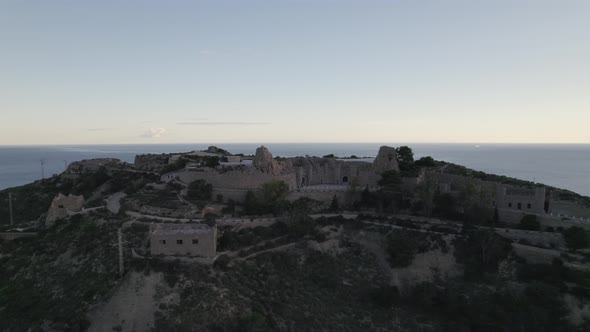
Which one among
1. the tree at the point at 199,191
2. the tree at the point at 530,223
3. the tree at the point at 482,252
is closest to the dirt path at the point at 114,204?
the tree at the point at 199,191

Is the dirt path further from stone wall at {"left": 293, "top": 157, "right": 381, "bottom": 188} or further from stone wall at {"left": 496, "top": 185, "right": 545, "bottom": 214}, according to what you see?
stone wall at {"left": 496, "top": 185, "right": 545, "bottom": 214}

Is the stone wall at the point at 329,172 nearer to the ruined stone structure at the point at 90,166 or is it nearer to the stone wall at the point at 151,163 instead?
the stone wall at the point at 151,163

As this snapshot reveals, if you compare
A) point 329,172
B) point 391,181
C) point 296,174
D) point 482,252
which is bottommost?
point 482,252

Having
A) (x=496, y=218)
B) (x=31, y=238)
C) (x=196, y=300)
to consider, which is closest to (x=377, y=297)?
(x=196, y=300)

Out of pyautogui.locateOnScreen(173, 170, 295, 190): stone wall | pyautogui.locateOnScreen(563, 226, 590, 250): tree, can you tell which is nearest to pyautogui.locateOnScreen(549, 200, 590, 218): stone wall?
pyautogui.locateOnScreen(563, 226, 590, 250): tree

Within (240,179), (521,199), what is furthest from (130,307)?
(521,199)

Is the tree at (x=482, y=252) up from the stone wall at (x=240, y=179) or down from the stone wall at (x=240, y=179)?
down

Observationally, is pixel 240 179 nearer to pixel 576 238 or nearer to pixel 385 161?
pixel 385 161

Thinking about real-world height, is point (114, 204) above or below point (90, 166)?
below
